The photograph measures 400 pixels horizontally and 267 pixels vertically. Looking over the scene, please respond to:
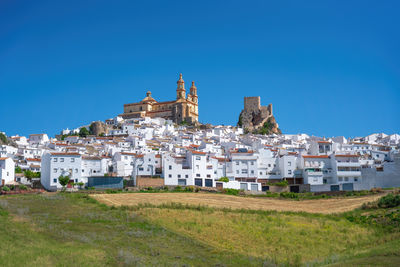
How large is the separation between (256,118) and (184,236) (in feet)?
310

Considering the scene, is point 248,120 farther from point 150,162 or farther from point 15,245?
point 15,245

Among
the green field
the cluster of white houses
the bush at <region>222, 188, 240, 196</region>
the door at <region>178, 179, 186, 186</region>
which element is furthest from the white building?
the bush at <region>222, 188, 240, 196</region>

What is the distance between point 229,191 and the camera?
175 feet

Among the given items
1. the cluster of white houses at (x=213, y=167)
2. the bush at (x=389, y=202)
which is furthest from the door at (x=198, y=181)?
the bush at (x=389, y=202)

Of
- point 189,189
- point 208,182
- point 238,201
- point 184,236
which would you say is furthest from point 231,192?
point 184,236

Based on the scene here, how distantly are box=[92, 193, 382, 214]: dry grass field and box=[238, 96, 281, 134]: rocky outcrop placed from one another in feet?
229

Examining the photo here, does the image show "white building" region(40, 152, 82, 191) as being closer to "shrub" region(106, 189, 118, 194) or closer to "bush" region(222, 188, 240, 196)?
"shrub" region(106, 189, 118, 194)

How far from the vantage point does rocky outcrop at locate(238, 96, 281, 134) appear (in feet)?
392

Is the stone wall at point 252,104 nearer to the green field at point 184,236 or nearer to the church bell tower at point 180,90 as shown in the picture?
the church bell tower at point 180,90

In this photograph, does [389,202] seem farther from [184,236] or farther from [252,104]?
[252,104]

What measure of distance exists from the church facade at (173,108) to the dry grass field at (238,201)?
74280mm

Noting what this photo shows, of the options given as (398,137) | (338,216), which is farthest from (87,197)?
(398,137)

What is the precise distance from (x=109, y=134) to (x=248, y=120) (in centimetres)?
3808

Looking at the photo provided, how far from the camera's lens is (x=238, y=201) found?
4619 centimetres
